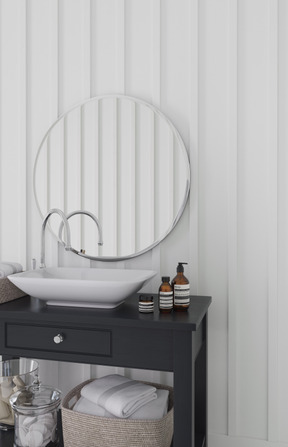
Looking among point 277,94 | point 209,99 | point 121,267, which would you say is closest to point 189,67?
point 209,99

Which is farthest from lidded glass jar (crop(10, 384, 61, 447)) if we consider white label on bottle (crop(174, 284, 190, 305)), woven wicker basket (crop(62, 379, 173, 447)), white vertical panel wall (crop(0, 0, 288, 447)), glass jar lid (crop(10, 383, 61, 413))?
white label on bottle (crop(174, 284, 190, 305))

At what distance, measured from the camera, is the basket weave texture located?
1854mm

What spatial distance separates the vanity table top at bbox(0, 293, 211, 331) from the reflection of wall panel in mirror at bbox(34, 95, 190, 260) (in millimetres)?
384

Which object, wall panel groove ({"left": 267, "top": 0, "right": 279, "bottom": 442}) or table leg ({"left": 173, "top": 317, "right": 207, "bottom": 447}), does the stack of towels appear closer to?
table leg ({"left": 173, "top": 317, "right": 207, "bottom": 447})

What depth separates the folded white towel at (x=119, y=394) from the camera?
5.82 feet

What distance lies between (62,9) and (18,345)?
157 cm

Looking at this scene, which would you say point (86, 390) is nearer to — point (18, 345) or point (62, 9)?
point (18, 345)

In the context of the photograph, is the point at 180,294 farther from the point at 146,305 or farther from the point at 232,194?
the point at 232,194

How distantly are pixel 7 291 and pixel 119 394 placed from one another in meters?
0.61

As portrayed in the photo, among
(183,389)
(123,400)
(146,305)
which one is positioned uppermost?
(146,305)

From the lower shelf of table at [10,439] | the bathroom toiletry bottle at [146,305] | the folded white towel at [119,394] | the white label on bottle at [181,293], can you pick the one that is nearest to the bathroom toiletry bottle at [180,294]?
the white label on bottle at [181,293]

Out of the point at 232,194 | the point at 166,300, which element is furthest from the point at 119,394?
the point at 232,194

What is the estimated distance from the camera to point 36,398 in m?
2.01

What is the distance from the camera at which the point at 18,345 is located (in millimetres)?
1741
